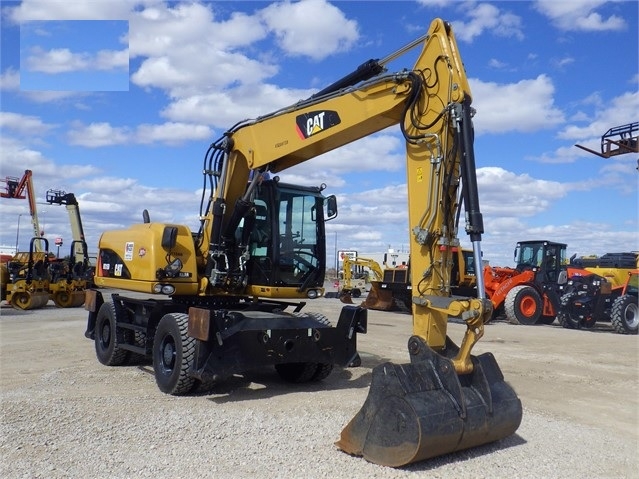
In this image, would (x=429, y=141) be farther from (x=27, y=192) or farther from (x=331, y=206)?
(x=27, y=192)

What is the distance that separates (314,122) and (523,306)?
1346 cm

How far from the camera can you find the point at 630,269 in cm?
1989

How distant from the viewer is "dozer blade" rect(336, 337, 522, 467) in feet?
15.8

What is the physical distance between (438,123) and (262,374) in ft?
15.9

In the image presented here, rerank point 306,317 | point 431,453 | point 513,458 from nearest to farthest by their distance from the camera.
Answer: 1. point 431,453
2. point 513,458
3. point 306,317

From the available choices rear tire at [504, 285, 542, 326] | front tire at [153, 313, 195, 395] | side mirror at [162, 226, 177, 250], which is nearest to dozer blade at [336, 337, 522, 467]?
front tire at [153, 313, 195, 395]

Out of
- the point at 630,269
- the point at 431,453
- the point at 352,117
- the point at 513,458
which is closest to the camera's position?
the point at 431,453

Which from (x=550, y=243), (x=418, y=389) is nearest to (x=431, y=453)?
(x=418, y=389)

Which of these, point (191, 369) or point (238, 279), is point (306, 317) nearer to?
point (238, 279)

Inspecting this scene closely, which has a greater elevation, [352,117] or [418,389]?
[352,117]

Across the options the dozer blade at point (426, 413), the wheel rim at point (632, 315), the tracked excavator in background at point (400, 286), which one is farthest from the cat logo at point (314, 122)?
the wheel rim at point (632, 315)

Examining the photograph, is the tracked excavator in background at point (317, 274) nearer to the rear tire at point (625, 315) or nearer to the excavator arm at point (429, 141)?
the excavator arm at point (429, 141)

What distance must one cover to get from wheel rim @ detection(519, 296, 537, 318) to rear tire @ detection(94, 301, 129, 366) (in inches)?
516

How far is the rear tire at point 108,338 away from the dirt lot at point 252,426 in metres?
0.21
